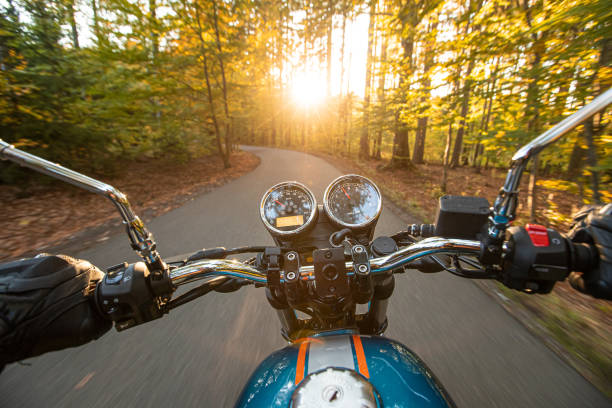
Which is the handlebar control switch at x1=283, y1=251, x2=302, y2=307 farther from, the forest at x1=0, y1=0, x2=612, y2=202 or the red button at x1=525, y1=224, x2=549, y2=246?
the forest at x1=0, y1=0, x2=612, y2=202

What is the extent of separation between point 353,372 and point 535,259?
0.70 meters

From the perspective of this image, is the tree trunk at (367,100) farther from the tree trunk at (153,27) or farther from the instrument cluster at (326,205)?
the tree trunk at (153,27)

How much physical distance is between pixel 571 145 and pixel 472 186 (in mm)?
7826

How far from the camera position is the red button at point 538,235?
2.72 feet

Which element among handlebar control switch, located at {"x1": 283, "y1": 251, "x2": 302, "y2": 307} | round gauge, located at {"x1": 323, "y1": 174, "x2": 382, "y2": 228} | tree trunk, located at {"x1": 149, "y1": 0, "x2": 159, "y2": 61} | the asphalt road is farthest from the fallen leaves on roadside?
handlebar control switch, located at {"x1": 283, "y1": 251, "x2": 302, "y2": 307}

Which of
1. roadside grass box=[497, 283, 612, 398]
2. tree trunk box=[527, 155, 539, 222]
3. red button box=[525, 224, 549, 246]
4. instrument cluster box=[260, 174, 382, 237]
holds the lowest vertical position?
roadside grass box=[497, 283, 612, 398]

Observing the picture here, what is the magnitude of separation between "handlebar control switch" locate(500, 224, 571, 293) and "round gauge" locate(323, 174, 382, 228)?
697mm

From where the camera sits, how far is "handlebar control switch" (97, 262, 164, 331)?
867 millimetres

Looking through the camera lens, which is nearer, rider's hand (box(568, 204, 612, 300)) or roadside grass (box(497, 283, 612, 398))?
rider's hand (box(568, 204, 612, 300))

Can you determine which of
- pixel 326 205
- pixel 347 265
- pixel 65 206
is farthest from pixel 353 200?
pixel 65 206

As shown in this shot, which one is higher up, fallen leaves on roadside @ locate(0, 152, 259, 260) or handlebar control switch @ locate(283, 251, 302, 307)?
handlebar control switch @ locate(283, 251, 302, 307)

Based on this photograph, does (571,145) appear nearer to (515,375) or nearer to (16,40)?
(515,375)

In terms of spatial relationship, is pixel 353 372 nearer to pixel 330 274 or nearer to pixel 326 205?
pixel 330 274

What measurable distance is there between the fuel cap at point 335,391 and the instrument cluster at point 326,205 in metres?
0.77
